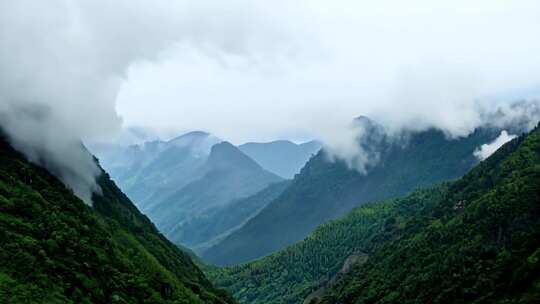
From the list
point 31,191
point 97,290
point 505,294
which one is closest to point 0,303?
point 97,290

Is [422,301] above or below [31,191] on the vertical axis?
below

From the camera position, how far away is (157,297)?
18988cm

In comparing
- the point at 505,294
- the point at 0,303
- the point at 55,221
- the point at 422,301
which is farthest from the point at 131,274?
the point at 505,294

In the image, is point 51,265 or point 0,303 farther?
point 51,265

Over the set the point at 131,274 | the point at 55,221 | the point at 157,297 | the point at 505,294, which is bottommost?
the point at 505,294

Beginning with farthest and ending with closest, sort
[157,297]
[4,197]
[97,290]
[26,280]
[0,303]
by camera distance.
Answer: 1. [157,297]
2. [4,197]
3. [97,290]
4. [26,280]
5. [0,303]

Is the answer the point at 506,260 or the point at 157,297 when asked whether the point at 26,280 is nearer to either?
the point at 157,297

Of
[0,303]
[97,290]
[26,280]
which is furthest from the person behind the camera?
[97,290]

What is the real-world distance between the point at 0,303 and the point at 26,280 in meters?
16.6

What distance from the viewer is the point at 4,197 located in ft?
573

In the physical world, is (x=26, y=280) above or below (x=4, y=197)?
below

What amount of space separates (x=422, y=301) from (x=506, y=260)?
134ft

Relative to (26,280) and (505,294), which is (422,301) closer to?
(505,294)

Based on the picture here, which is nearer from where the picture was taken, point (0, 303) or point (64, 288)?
point (0, 303)
